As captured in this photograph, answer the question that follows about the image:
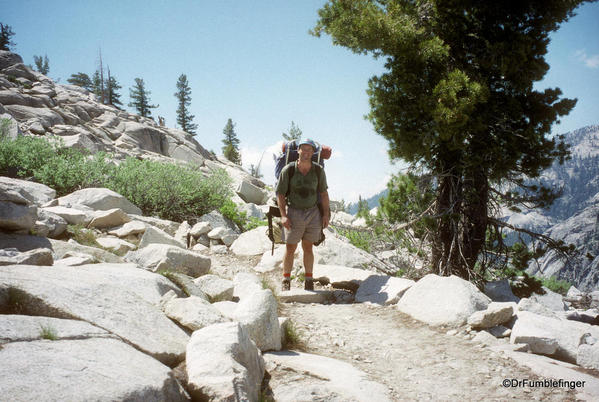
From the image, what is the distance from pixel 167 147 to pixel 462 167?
40.7 m

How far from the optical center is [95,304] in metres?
2.62

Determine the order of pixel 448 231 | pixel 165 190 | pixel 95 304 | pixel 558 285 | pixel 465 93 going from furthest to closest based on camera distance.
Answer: pixel 165 190 < pixel 558 285 < pixel 448 231 < pixel 465 93 < pixel 95 304

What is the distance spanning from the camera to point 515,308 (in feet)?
14.7

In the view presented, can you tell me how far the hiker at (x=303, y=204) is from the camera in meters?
5.77

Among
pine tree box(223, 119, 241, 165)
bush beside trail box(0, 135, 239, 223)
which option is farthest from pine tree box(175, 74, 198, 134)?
bush beside trail box(0, 135, 239, 223)

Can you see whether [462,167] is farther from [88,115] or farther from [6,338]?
[88,115]

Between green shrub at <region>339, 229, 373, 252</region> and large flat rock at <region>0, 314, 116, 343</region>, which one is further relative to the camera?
green shrub at <region>339, 229, 373, 252</region>

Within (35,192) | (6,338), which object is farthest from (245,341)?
(35,192)

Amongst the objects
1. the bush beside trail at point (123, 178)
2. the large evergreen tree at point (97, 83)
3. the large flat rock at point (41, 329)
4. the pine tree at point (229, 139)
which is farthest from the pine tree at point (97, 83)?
the large flat rock at point (41, 329)

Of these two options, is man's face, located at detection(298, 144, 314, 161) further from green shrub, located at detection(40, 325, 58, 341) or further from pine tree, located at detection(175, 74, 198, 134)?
pine tree, located at detection(175, 74, 198, 134)

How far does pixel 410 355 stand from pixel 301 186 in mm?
3143

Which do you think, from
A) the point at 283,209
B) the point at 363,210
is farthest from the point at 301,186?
the point at 363,210

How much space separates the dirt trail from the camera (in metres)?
2.94

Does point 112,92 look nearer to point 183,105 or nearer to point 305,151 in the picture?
point 183,105
